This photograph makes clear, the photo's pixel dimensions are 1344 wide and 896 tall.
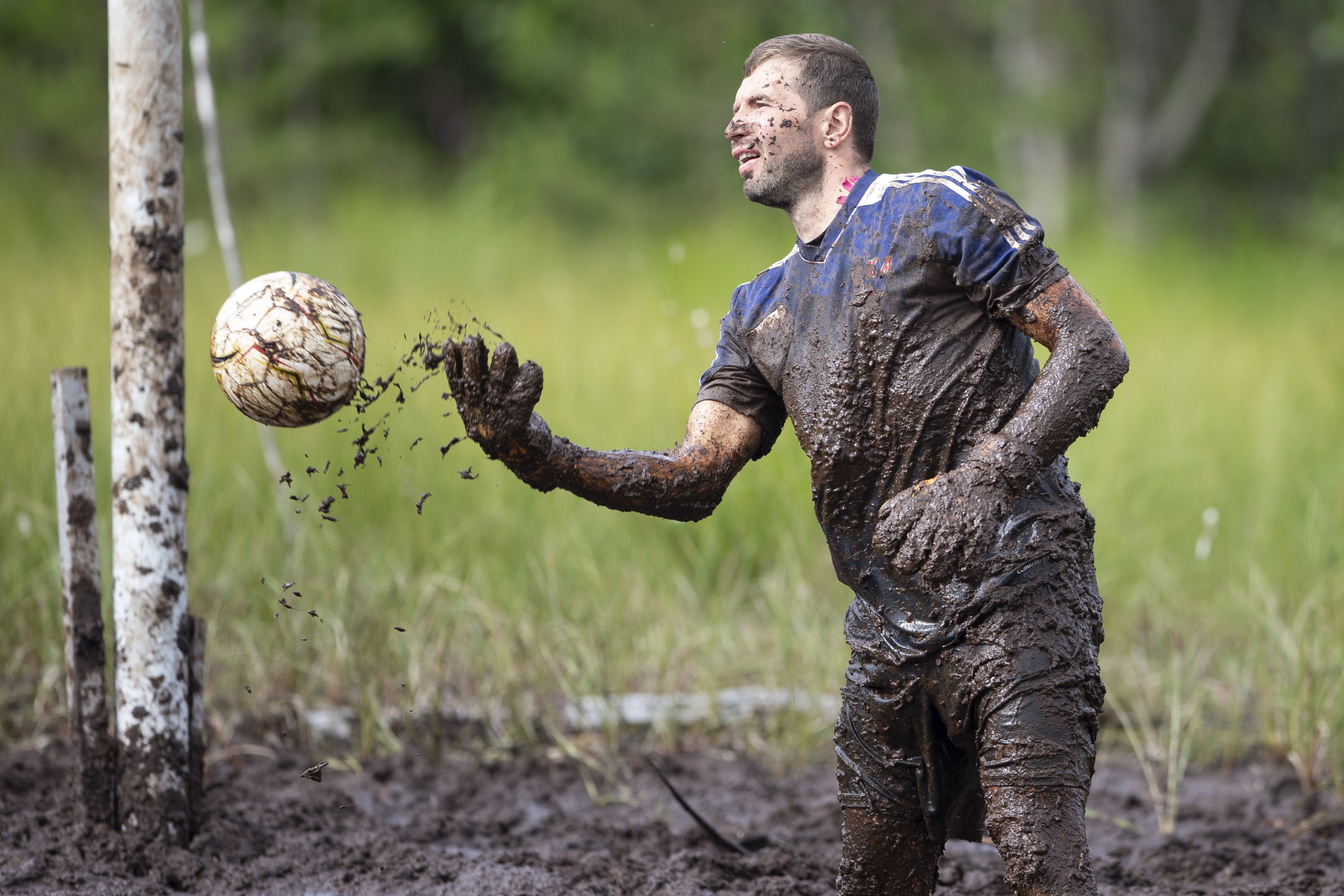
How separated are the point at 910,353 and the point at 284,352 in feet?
4.13

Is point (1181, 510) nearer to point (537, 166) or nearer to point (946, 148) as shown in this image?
point (946, 148)

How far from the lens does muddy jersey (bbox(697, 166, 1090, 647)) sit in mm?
2457

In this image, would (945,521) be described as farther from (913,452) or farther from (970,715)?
(970,715)

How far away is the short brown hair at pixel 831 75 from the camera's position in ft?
8.69

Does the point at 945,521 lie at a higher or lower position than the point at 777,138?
lower

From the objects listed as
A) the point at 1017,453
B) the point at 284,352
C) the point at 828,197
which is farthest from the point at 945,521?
the point at 284,352

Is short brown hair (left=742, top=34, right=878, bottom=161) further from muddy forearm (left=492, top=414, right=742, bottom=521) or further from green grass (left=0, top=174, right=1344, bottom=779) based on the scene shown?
green grass (left=0, top=174, right=1344, bottom=779)

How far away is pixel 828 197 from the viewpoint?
2.68 m

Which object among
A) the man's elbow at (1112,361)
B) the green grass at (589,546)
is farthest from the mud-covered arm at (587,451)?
the green grass at (589,546)

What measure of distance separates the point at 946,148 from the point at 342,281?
23.6 ft

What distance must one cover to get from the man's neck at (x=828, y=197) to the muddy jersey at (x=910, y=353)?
33 mm

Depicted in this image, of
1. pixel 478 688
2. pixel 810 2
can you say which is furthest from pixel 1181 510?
pixel 810 2

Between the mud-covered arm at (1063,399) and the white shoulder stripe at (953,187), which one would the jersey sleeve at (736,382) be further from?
the mud-covered arm at (1063,399)

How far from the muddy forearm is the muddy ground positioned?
42.8 inches
